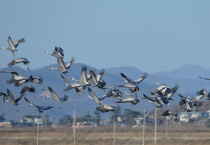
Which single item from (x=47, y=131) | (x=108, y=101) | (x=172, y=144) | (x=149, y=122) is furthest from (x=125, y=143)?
(x=108, y=101)

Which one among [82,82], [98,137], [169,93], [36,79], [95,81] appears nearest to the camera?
[95,81]

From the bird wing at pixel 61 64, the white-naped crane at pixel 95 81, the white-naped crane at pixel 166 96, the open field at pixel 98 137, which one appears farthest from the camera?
the open field at pixel 98 137

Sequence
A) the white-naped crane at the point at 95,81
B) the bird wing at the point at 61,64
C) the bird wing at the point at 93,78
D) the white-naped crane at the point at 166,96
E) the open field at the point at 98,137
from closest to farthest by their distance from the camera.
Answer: the white-naped crane at the point at 95,81 → the bird wing at the point at 93,78 → the bird wing at the point at 61,64 → the white-naped crane at the point at 166,96 → the open field at the point at 98,137

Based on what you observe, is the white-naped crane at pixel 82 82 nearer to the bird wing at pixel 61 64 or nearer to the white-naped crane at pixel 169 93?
the bird wing at pixel 61 64

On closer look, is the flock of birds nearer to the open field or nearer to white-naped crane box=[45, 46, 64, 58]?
white-naped crane box=[45, 46, 64, 58]

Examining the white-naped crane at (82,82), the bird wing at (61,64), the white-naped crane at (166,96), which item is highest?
the bird wing at (61,64)

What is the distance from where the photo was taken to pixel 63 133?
60969mm

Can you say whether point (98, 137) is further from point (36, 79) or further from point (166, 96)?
point (36, 79)

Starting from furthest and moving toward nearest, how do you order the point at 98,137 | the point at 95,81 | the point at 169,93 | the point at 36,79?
the point at 98,137
the point at 169,93
the point at 36,79
the point at 95,81

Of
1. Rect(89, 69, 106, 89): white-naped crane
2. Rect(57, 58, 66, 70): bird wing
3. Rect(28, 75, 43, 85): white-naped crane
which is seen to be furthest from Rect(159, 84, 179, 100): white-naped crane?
Rect(28, 75, 43, 85): white-naped crane

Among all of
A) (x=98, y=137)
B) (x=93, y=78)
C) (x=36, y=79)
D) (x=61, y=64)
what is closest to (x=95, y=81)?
(x=93, y=78)

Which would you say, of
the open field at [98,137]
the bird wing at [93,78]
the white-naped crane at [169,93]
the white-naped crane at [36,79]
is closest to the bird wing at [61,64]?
the white-naped crane at [36,79]

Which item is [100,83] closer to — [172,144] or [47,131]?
[172,144]

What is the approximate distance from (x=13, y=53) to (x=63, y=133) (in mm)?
29895
